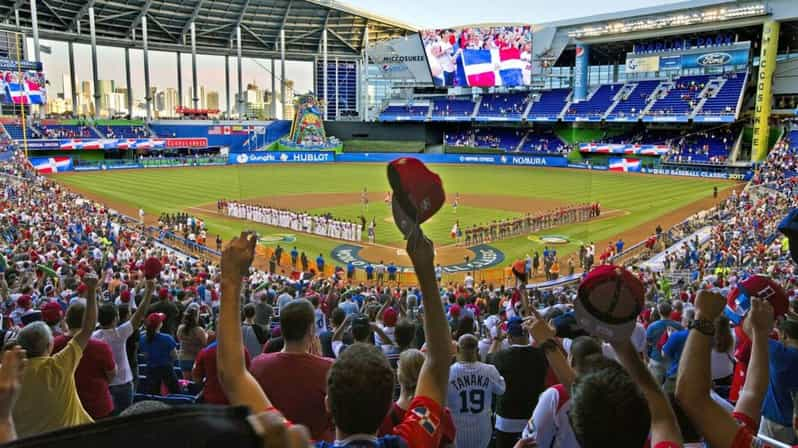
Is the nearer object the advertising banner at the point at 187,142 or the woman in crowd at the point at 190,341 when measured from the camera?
the woman in crowd at the point at 190,341

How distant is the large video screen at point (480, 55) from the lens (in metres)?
74.8

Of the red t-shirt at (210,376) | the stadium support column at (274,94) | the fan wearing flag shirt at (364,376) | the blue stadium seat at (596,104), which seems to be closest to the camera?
the fan wearing flag shirt at (364,376)

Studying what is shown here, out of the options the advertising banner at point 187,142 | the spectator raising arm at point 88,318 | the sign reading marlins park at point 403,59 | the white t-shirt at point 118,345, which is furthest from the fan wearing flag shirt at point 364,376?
the sign reading marlins park at point 403,59

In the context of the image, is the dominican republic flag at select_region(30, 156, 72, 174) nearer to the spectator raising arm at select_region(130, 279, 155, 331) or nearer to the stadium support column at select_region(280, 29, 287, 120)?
the stadium support column at select_region(280, 29, 287, 120)

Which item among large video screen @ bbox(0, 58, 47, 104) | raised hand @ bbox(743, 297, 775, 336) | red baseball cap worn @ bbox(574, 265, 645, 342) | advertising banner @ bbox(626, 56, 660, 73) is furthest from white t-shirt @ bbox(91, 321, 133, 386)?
advertising banner @ bbox(626, 56, 660, 73)

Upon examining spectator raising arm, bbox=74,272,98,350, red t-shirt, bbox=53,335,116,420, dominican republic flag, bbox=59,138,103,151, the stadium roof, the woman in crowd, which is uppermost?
the stadium roof

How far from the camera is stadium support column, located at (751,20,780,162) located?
56.4m

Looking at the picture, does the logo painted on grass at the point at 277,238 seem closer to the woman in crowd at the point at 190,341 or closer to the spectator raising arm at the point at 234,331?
the woman in crowd at the point at 190,341

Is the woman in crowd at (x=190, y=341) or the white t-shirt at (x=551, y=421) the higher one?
the white t-shirt at (x=551, y=421)

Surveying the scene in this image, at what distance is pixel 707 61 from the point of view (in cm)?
6444

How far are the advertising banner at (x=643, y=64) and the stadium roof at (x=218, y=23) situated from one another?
117 ft

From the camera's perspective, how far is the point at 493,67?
3054 inches

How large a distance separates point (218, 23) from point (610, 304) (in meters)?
93.9

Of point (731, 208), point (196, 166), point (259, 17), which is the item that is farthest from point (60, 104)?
point (731, 208)
